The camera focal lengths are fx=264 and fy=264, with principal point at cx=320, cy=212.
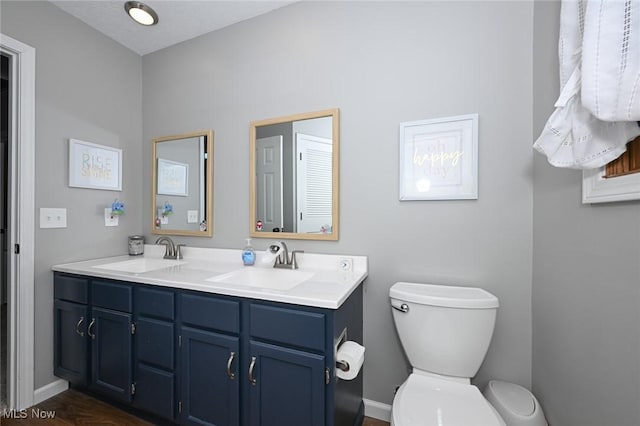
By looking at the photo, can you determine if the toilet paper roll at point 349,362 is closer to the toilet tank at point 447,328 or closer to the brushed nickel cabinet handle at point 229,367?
the toilet tank at point 447,328

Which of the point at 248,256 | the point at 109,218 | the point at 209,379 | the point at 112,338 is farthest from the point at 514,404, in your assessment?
the point at 109,218

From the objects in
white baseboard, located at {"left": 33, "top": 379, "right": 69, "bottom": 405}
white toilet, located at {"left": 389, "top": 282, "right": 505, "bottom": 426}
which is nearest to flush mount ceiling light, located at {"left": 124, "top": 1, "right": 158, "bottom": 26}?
white toilet, located at {"left": 389, "top": 282, "right": 505, "bottom": 426}

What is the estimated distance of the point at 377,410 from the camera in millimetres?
1542

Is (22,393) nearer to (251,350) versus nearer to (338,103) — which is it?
(251,350)

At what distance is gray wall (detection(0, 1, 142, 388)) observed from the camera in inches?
66.5

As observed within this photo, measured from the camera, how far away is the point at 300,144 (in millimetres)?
1726

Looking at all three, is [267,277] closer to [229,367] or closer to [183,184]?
[229,367]

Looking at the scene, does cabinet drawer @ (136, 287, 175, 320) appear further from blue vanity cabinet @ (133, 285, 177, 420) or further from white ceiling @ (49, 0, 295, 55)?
white ceiling @ (49, 0, 295, 55)

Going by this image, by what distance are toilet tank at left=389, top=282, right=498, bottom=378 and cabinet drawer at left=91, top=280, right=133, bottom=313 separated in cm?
149

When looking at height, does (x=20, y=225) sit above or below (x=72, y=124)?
below

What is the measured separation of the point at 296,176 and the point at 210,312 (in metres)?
0.93

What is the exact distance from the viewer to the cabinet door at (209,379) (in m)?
1.25
